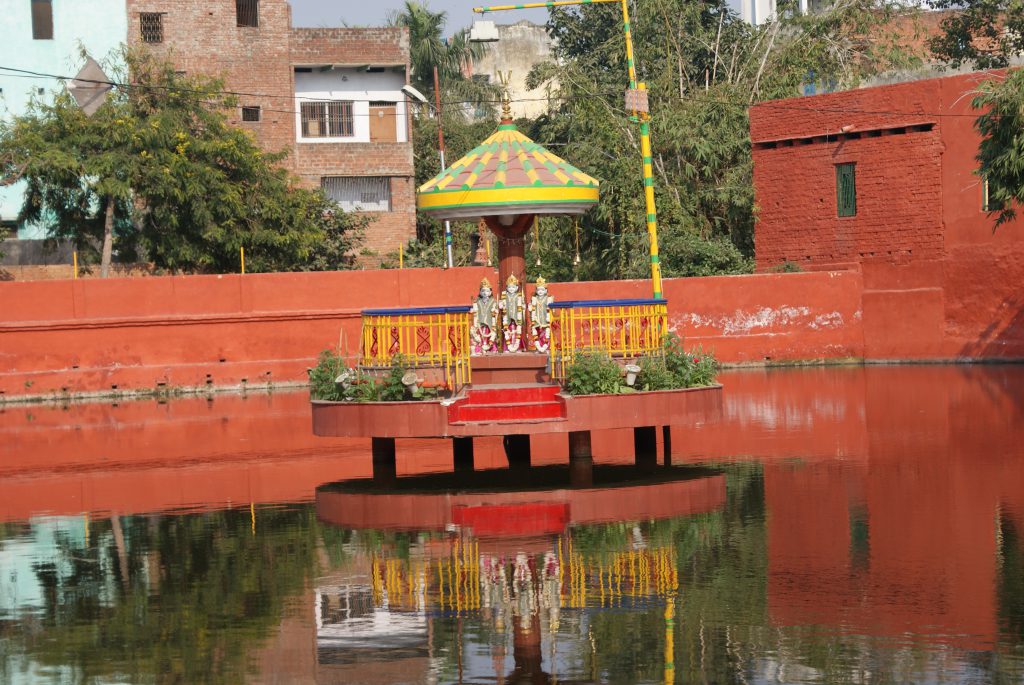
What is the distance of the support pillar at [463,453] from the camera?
1962 centimetres

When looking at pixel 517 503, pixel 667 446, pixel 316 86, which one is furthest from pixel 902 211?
pixel 517 503

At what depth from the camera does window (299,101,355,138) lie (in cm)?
4991

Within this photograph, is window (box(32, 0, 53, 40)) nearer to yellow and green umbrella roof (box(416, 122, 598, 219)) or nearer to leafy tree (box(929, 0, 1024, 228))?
leafy tree (box(929, 0, 1024, 228))

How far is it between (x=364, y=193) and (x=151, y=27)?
320 inches

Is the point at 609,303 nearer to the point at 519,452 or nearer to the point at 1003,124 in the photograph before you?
the point at 519,452

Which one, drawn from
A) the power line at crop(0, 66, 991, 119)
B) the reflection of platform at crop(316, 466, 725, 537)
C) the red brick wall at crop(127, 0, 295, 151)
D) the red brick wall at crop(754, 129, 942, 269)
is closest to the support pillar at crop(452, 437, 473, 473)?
the reflection of platform at crop(316, 466, 725, 537)

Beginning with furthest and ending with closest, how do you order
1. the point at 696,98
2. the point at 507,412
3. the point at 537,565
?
the point at 696,98
the point at 507,412
the point at 537,565

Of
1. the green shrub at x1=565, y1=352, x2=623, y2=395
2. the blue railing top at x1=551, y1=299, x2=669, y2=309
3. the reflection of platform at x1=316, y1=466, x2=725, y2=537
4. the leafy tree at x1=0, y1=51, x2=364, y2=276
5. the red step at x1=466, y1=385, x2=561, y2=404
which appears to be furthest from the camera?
the leafy tree at x1=0, y1=51, x2=364, y2=276

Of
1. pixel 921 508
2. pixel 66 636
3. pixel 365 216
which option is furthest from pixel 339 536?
pixel 365 216

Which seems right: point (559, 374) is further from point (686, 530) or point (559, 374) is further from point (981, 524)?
point (981, 524)

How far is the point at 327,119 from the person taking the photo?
165ft

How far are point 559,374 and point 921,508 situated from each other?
207 inches

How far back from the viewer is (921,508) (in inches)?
591

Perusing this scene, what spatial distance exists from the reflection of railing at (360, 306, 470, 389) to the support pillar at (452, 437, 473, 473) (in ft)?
3.42
